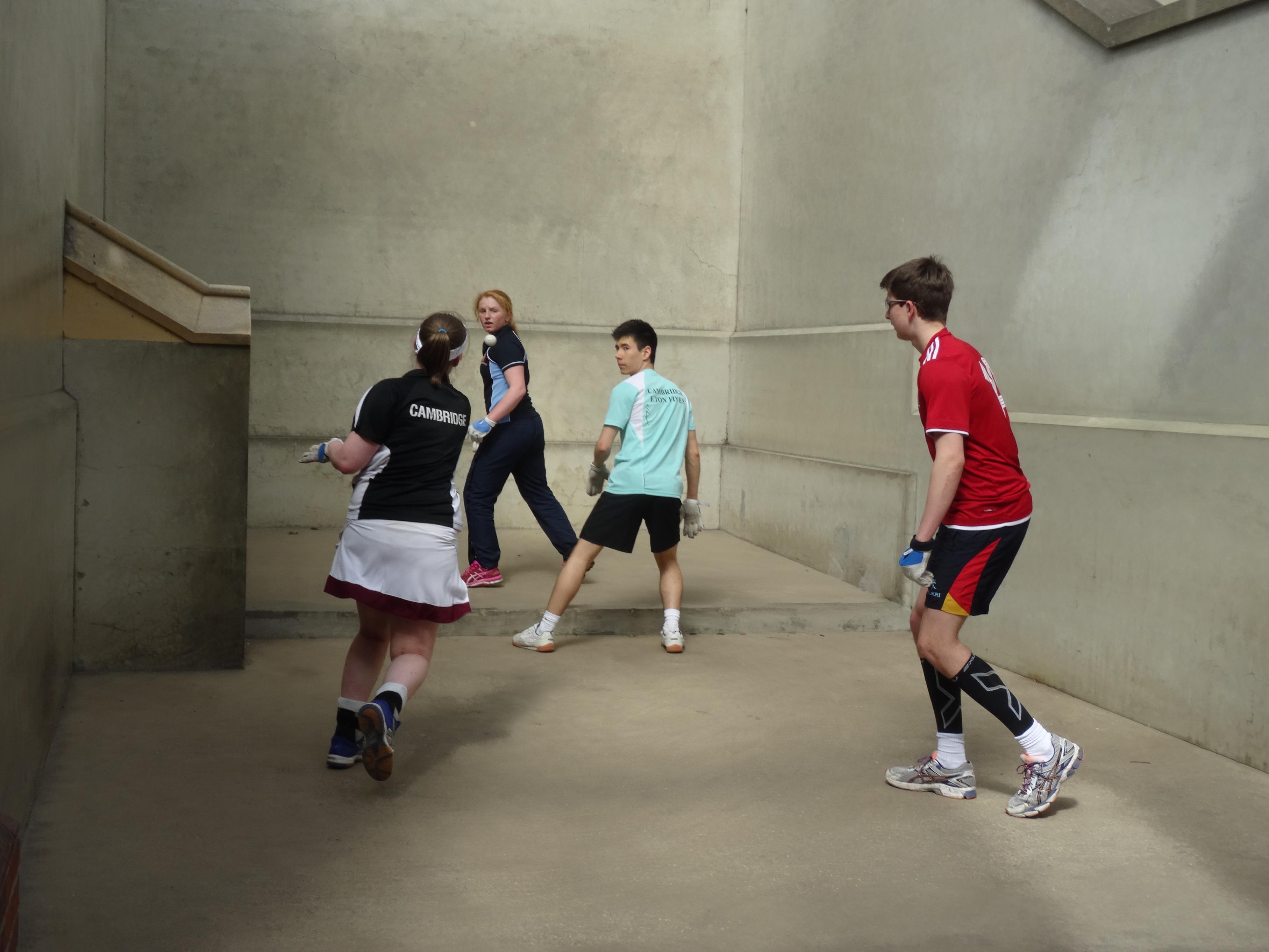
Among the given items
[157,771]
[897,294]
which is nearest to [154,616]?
[157,771]

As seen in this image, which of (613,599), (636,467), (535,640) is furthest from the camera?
(613,599)

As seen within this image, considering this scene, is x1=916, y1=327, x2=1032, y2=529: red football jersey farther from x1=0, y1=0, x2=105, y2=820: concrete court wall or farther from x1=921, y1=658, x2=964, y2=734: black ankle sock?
x1=0, y1=0, x2=105, y2=820: concrete court wall

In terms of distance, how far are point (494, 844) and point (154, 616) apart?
2.62 m

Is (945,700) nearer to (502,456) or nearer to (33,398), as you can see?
(33,398)

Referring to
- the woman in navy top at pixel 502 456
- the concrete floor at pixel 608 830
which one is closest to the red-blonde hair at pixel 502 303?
the woman in navy top at pixel 502 456

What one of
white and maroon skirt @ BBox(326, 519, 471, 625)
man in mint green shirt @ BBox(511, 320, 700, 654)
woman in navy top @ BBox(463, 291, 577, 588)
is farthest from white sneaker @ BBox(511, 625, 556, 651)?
white and maroon skirt @ BBox(326, 519, 471, 625)

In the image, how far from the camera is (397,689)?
4148 mm

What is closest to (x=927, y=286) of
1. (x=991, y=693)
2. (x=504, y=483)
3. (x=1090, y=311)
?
(x=991, y=693)

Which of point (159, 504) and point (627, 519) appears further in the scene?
point (627, 519)

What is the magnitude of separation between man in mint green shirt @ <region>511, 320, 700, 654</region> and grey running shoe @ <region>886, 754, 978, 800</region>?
2010 millimetres

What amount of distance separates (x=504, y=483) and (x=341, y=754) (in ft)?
10.4

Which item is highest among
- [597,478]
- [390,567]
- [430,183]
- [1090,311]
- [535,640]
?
[430,183]

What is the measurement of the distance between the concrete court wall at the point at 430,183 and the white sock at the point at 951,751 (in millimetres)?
6495

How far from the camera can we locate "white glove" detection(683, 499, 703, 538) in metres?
6.48
